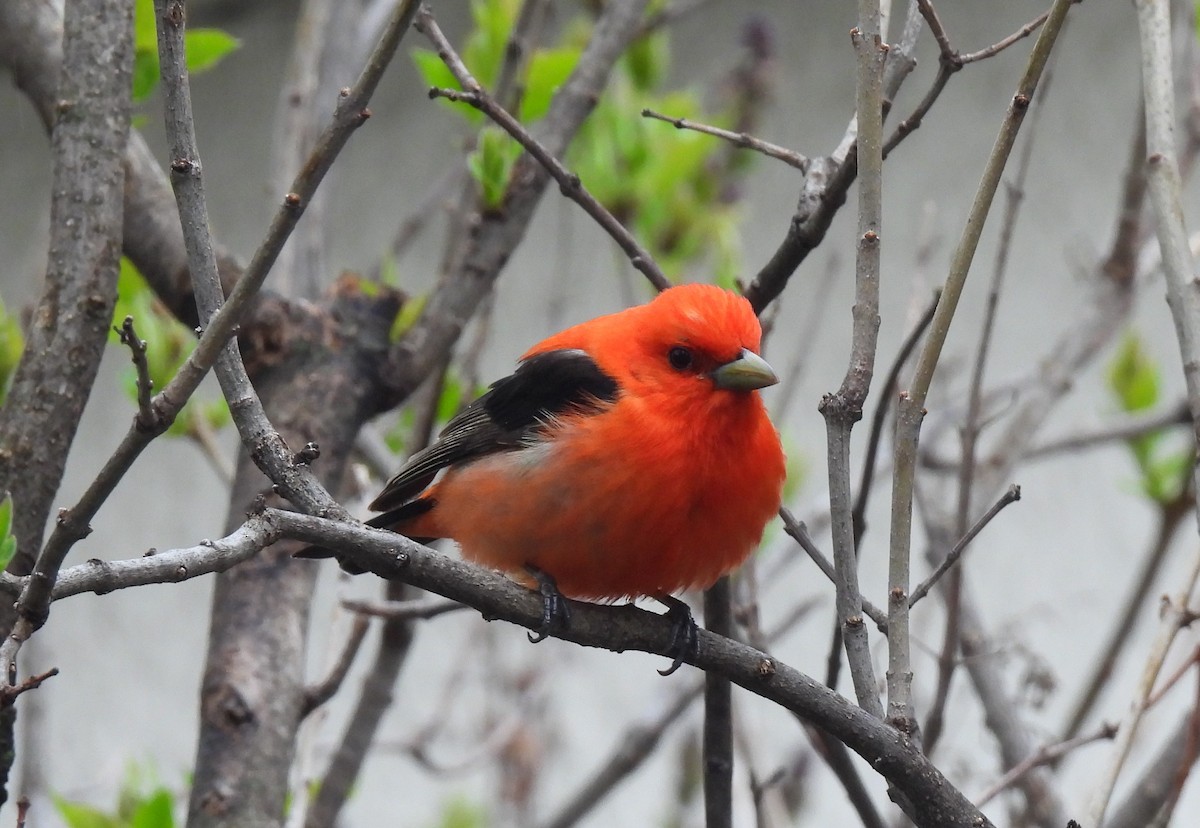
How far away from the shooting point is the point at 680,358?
2.81 meters

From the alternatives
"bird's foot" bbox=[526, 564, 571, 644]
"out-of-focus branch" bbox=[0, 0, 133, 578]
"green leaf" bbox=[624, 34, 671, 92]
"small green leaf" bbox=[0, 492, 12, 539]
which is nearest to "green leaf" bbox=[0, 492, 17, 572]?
"small green leaf" bbox=[0, 492, 12, 539]

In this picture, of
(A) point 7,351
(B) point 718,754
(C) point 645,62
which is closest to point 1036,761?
(B) point 718,754

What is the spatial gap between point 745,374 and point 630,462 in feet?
1.01

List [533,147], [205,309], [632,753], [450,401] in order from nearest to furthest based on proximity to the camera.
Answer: [205,309] → [533,147] → [632,753] → [450,401]

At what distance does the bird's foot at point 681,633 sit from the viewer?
229 centimetres

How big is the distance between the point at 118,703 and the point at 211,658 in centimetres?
484

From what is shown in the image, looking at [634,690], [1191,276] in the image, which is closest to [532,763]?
[634,690]

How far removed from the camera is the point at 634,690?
6.70 metres

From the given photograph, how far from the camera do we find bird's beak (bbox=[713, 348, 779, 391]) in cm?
270

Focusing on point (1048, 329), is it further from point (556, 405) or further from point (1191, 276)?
point (1191, 276)

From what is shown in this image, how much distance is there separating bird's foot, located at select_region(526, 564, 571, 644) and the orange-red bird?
0.02 m

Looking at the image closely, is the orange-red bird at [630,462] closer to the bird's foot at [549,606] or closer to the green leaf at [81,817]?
the bird's foot at [549,606]

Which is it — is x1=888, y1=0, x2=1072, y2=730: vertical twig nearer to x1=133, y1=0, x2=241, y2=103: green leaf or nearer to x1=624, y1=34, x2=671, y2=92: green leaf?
x1=133, y1=0, x2=241, y2=103: green leaf

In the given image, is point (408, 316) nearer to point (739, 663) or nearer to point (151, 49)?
point (151, 49)
